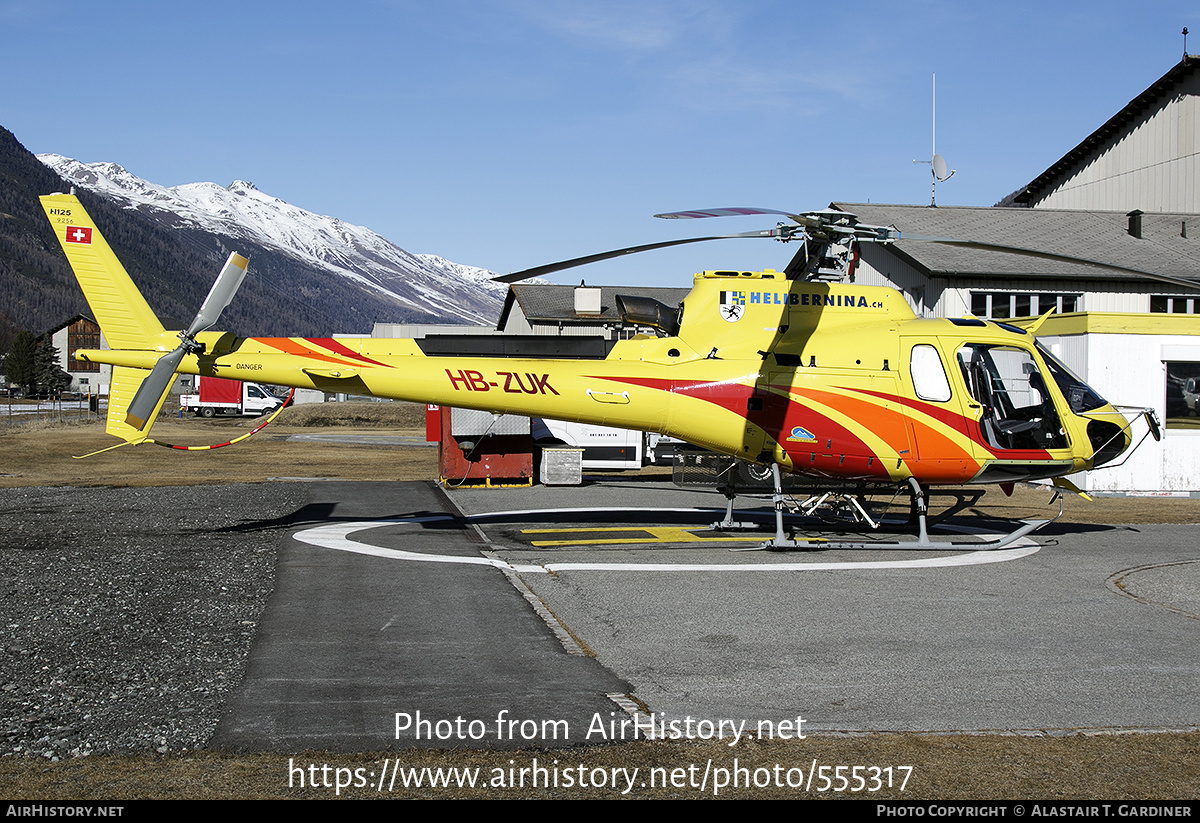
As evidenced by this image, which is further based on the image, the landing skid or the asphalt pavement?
the landing skid

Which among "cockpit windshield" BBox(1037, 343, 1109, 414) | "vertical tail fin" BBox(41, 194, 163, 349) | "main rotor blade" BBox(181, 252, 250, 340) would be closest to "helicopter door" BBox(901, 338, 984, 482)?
"cockpit windshield" BBox(1037, 343, 1109, 414)

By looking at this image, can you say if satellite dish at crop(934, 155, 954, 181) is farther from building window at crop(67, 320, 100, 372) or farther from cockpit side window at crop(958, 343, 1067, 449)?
building window at crop(67, 320, 100, 372)

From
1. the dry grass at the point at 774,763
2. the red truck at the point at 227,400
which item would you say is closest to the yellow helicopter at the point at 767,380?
the dry grass at the point at 774,763

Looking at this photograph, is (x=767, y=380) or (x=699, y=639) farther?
(x=767, y=380)

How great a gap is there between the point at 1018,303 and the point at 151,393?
23.5 m

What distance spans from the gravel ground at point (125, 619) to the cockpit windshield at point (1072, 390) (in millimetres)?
11688

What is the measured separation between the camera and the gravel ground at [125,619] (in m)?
5.99

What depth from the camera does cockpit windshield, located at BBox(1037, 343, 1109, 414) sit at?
46.0ft

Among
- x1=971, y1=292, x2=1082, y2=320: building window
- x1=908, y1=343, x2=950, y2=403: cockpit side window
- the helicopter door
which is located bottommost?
the helicopter door

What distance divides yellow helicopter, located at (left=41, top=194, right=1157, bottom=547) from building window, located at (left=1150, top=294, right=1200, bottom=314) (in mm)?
16427

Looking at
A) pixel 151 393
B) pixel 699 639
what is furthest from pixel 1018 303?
pixel 151 393

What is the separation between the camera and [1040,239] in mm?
29516

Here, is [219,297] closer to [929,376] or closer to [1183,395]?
[929,376]

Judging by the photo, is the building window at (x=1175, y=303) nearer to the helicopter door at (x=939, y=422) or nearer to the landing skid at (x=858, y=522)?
the landing skid at (x=858, y=522)
